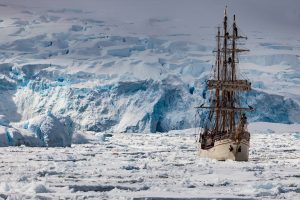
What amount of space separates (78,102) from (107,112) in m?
4.54

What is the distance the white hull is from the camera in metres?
29.4

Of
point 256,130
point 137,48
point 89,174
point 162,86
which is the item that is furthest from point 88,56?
point 89,174

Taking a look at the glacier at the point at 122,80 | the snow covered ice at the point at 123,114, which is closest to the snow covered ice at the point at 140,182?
the snow covered ice at the point at 123,114

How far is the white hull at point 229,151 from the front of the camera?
29.4m

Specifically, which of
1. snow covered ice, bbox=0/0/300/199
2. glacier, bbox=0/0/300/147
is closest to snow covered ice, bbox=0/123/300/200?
snow covered ice, bbox=0/0/300/199

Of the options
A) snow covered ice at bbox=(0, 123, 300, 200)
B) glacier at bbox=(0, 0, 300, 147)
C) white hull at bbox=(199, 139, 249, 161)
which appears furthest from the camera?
glacier at bbox=(0, 0, 300, 147)

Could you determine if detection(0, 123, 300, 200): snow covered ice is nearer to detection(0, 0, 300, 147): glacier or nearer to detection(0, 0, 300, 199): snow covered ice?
detection(0, 0, 300, 199): snow covered ice

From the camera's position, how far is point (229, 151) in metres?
30.1

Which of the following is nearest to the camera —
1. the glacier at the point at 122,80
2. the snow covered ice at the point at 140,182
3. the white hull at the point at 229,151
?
the snow covered ice at the point at 140,182

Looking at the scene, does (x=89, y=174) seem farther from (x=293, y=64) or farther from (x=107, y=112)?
(x=293, y=64)

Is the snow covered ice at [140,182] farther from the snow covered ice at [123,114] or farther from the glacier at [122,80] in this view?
the glacier at [122,80]

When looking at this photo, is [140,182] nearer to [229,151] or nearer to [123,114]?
[229,151]

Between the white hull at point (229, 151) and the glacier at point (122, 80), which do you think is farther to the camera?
the glacier at point (122, 80)

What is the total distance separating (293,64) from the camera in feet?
357
